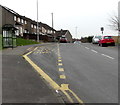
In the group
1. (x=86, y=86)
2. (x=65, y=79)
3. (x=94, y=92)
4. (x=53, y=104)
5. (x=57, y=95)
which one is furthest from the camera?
(x=65, y=79)

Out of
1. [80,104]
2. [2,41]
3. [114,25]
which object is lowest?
[80,104]

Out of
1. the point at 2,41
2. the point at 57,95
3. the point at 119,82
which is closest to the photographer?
the point at 57,95

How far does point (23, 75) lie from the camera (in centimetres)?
677

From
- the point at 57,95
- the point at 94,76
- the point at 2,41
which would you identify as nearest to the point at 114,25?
the point at 2,41

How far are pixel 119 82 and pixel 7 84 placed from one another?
340cm

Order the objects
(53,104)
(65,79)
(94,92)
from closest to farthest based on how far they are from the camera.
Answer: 1. (53,104)
2. (94,92)
3. (65,79)

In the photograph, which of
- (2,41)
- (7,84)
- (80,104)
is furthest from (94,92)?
(2,41)

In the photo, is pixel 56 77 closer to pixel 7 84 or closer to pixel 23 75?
pixel 23 75

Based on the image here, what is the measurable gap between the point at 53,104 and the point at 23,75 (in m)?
3.03

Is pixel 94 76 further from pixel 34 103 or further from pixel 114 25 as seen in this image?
pixel 114 25

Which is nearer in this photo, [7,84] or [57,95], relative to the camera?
[57,95]

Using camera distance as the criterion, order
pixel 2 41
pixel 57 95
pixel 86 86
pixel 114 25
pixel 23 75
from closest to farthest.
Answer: pixel 57 95 < pixel 86 86 < pixel 23 75 < pixel 2 41 < pixel 114 25

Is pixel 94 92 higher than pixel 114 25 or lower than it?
lower

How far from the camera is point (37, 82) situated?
5797 mm
